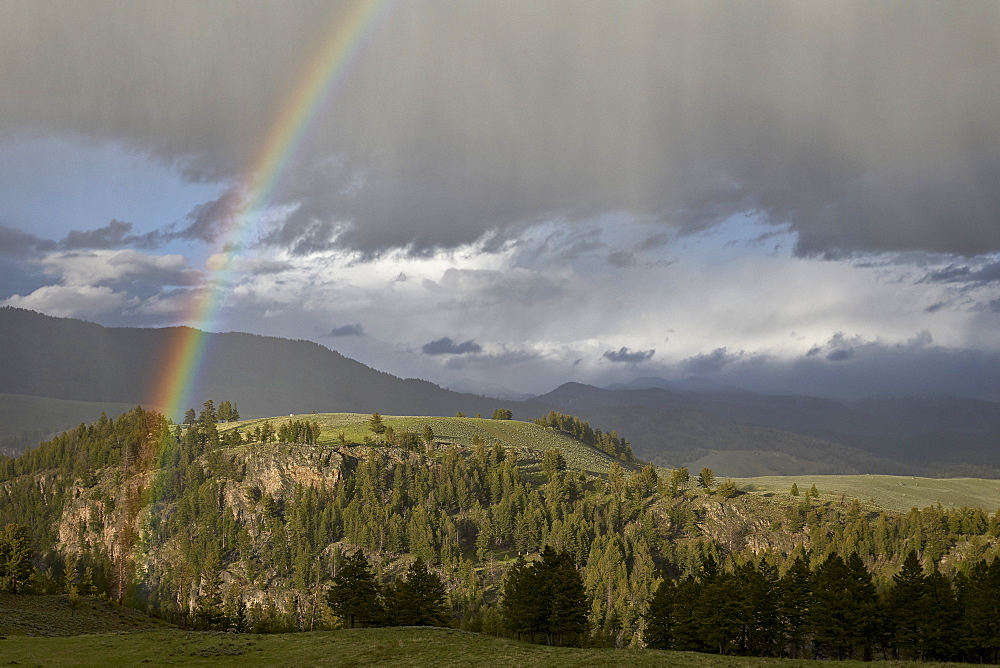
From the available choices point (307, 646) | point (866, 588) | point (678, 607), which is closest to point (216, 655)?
point (307, 646)

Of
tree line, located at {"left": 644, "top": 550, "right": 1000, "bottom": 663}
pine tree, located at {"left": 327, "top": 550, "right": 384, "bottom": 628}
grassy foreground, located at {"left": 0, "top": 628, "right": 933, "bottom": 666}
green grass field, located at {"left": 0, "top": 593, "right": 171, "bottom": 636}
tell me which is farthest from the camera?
pine tree, located at {"left": 327, "top": 550, "right": 384, "bottom": 628}

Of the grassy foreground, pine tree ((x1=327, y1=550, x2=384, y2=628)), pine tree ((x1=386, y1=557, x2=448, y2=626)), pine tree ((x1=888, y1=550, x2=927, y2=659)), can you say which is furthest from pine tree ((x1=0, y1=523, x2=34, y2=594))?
pine tree ((x1=888, y1=550, x2=927, y2=659))

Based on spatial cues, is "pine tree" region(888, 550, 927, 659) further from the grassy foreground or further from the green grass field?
the green grass field

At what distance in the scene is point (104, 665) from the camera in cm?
7206

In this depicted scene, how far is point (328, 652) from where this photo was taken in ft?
253

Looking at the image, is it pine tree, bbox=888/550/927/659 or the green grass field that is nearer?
the green grass field

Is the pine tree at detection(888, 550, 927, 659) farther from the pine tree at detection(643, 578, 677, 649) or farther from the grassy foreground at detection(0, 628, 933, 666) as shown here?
the grassy foreground at detection(0, 628, 933, 666)

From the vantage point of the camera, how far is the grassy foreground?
238 feet

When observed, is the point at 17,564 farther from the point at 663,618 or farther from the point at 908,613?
the point at 908,613

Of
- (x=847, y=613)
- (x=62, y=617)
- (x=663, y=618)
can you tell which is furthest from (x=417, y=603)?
(x=847, y=613)

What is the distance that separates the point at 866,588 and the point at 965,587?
51.2 ft

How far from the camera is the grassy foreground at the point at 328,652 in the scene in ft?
238

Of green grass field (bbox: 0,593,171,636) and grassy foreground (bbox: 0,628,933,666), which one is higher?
grassy foreground (bbox: 0,628,933,666)

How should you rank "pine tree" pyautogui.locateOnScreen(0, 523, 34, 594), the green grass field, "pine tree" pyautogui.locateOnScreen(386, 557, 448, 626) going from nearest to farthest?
the green grass field
"pine tree" pyautogui.locateOnScreen(386, 557, 448, 626)
"pine tree" pyautogui.locateOnScreen(0, 523, 34, 594)
